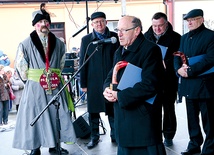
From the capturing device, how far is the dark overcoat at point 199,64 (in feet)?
11.4

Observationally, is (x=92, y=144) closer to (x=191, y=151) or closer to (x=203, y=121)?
(x=191, y=151)

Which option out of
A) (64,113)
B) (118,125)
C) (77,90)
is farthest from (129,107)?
(77,90)

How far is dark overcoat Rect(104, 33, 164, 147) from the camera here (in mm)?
2463

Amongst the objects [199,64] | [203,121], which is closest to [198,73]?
[199,64]

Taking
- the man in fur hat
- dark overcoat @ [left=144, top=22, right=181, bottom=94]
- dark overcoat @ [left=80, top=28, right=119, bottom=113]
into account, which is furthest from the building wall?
the man in fur hat

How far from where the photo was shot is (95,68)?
13.8 ft

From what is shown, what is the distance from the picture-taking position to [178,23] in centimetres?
1283

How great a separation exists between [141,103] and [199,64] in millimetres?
1188

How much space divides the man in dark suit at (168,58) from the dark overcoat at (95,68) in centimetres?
52

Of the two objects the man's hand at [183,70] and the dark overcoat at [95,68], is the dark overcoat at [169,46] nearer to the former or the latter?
the man's hand at [183,70]

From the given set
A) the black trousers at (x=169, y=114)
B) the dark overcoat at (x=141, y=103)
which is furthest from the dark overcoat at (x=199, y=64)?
the dark overcoat at (x=141, y=103)

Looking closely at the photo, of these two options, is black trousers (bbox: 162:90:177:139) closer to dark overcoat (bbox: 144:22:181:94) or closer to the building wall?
dark overcoat (bbox: 144:22:181:94)

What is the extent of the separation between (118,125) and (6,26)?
10882 mm

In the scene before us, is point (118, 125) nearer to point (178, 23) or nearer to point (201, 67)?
point (201, 67)
